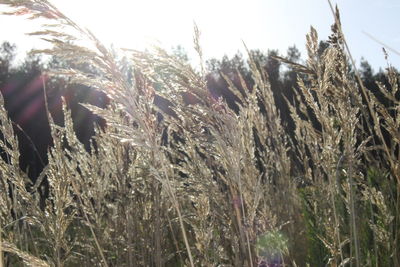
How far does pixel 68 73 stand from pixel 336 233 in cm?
89

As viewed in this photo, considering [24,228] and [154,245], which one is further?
[24,228]

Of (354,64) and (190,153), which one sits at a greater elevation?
(354,64)

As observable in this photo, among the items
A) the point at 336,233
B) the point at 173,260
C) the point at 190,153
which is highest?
the point at 190,153

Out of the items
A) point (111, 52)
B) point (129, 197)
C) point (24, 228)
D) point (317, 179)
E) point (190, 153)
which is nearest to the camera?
point (111, 52)

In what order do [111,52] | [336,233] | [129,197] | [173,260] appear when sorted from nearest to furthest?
[111,52] < [336,233] < [129,197] < [173,260]

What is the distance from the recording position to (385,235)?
5.05ft

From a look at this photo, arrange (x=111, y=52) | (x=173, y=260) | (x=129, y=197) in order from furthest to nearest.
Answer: (x=173, y=260) < (x=129, y=197) < (x=111, y=52)

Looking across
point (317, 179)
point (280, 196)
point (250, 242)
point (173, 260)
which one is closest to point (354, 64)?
point (250, 242)

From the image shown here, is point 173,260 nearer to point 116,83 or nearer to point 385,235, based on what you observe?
point 385,235

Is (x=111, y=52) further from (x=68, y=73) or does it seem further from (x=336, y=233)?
(x=336, y=233)

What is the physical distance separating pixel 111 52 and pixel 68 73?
0.16 m

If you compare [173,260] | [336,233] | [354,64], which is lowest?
[173,260]

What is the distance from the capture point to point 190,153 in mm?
1646

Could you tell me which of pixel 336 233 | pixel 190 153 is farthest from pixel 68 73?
pixel 336 233
